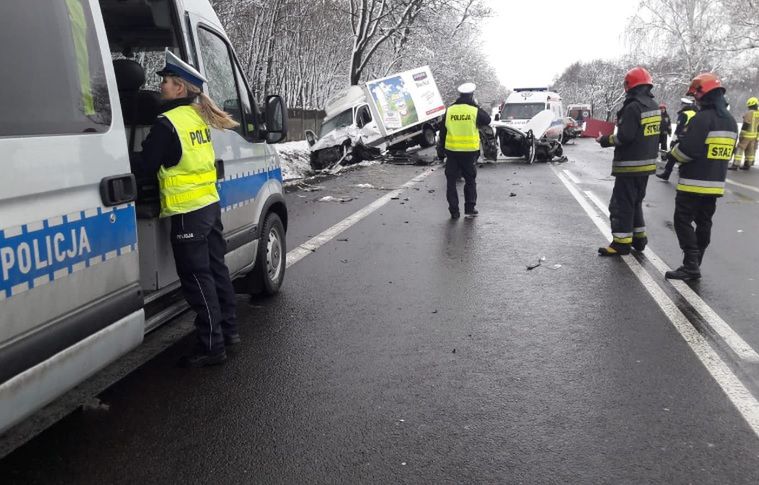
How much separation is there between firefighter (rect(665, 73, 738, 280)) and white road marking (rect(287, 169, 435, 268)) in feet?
12.7

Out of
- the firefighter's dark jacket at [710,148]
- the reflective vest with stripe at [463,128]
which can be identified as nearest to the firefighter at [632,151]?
the firefighter's dark jacket at [710,148]

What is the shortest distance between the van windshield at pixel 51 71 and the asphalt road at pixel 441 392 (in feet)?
5.03

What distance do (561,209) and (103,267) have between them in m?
8.72

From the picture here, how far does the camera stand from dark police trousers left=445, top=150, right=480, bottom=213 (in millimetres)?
9422

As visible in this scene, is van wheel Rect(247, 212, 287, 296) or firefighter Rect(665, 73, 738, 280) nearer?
van wheel Rect(247, 212, 287, 296)

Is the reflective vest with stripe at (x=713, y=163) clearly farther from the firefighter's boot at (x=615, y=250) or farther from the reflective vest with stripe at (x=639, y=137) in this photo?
the firefighter's boot at (x=615, y=250)

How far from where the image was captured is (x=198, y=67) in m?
4.01

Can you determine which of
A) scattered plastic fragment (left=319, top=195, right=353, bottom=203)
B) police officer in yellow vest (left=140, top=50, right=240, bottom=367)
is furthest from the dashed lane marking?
police officer in yellow vest (left=140, top=50, right=240, bottom=367)

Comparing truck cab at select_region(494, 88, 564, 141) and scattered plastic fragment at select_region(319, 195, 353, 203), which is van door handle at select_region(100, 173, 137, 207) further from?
truck cab at select_region(494, 88, 564, 141)

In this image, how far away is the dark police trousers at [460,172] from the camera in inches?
371

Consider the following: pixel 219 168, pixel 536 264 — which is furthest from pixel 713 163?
pixel 219 168

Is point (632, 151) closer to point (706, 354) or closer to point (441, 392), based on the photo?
point (706, 354)

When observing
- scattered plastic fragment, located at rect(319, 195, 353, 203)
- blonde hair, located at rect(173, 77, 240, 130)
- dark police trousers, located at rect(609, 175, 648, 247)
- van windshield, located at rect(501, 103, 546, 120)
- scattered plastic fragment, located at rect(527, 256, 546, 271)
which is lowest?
scattered plastic fragment, located at rect(527, 256, 546, 271)

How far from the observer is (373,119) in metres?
20.0
